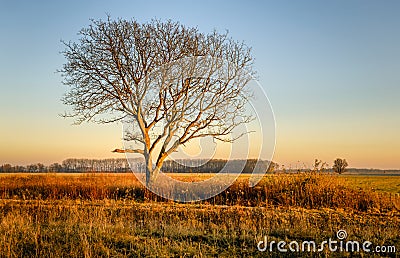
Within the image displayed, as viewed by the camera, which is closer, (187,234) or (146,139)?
(187,234)

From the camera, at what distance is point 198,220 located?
498 inches

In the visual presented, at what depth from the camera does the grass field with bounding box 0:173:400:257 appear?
329 inches

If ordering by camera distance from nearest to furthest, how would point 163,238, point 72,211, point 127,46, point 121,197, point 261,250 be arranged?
1. point 261,250
2. point 163,238
3. point 72,211
4. point 121,197
5. point 127,46

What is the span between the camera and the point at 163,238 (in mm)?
9039

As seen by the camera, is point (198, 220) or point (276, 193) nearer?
point (198, 220)

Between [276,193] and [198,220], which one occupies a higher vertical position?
[276,193]

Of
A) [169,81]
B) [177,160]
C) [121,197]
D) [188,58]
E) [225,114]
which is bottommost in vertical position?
[121,197]

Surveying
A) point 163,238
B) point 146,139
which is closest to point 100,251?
point 163,238

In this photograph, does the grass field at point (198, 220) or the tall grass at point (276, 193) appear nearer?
the grass field at point (198, 220)

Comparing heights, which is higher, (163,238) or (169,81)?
(169,81)

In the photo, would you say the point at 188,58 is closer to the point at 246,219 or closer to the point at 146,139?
the point at 146,139

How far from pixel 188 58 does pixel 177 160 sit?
6.00m

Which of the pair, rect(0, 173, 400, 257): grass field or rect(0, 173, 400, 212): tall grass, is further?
rect(0, 173, 400, 212): tall grass

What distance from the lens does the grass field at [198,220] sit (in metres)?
8.35
